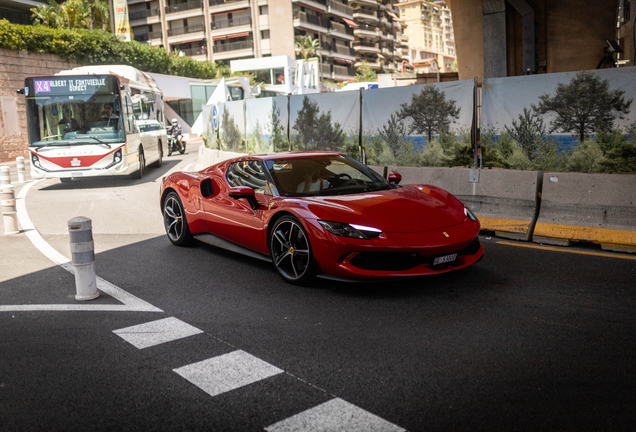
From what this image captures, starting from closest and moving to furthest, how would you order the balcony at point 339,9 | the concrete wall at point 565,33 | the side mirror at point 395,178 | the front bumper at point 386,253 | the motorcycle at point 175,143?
the front bumper at point 386,253 → the side mirror at point 395,178 → the concrete wall at point 565,33 → the motorcycle at point 175,143 → the balcony at point 339,9

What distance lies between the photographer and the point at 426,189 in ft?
20.8

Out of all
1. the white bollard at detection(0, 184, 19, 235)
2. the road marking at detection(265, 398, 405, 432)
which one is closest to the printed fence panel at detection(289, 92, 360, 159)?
the white bollard at detection(0, 184, 19, 235)

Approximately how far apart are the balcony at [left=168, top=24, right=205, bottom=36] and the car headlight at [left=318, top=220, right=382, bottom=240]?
78652 millimetres

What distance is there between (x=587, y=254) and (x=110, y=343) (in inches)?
206

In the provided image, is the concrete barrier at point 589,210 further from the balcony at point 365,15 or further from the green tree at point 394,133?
the balcony at point 365,15

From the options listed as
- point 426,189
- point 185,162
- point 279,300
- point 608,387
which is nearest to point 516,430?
point 608,387

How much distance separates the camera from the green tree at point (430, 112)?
1008cm

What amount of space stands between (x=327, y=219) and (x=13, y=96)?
3351cm

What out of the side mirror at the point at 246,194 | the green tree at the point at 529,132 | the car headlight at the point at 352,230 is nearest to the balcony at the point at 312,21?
the green tree at the point at 529,132

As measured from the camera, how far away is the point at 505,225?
319 inches

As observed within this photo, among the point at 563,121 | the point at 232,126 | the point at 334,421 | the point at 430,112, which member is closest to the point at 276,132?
the point at 232,126

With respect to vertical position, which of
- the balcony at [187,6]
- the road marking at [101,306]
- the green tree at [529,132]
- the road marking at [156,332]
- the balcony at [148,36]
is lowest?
the road marking at [156,332]

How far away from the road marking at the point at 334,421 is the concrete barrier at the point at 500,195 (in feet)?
17.3

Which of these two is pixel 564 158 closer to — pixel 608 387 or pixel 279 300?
pixel 279 300
